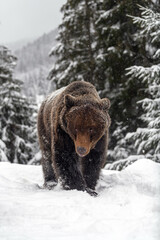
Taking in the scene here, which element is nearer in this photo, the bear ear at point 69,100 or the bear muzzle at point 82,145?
the bear muzzle at point 82,145

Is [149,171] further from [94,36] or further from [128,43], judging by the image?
[94,36]

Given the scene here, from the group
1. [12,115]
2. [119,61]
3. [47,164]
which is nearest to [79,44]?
[119,61]

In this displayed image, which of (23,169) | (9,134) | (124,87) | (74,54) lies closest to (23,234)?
(23,169)

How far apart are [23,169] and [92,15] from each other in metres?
8.61

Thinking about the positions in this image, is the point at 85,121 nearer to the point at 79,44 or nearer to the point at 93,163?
the point at 93,163

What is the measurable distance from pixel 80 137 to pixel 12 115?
11.3m

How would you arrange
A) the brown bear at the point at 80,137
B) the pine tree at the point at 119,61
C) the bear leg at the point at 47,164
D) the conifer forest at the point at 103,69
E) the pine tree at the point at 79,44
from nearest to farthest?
the brown bear at the point at 80,137
the bear leg at the point at 47,164
the conifer forest at the point at 103,69
the pine tree at the point at 119,61
the pine tree at the point at 79,44

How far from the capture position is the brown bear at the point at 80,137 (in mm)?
3750

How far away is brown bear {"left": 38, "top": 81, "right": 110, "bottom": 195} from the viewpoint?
3.75 metres

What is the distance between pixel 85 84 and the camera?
190 inches

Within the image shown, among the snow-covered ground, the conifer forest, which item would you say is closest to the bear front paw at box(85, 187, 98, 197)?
the snow-covered ground

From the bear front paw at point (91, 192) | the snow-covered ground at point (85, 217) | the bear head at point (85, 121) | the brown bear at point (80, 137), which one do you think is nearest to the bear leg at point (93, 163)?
the brown bear at point (80, 137)

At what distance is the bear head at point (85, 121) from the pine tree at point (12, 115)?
34.3 feet

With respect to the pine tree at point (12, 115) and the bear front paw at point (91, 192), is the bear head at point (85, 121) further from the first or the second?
the pine tree at point (12, 115)
